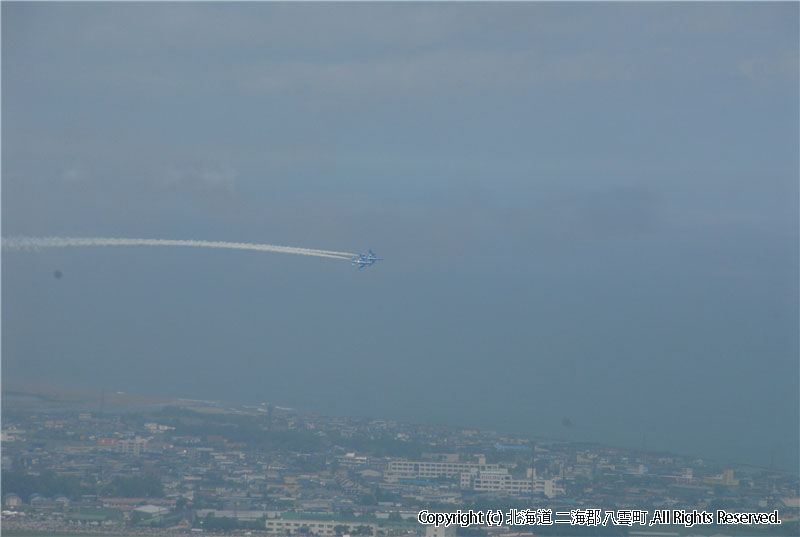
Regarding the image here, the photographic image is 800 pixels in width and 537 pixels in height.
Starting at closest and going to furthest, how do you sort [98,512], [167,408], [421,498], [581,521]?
1. [581,521]
2. [98,512]
3. [421,498]
4. [167,408]

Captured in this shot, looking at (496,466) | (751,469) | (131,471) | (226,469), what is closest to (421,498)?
(496,466)

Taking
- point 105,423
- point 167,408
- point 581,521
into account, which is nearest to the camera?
point 581,521

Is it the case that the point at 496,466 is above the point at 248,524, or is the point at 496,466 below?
above

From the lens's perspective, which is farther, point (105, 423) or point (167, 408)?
point (167, 408)

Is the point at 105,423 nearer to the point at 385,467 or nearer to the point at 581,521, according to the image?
the point at 385,467

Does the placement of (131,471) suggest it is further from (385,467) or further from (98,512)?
(385,467)

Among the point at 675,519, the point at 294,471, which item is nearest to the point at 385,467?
the point at 294,471
